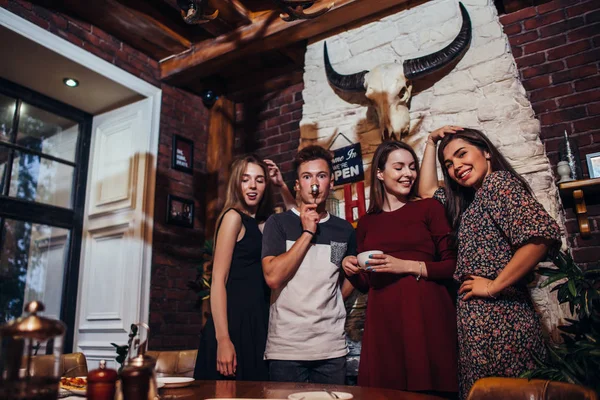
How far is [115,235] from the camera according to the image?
3.68 metres

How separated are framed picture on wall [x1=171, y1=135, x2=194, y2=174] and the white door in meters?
0.25

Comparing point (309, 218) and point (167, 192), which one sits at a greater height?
point (167, 192)

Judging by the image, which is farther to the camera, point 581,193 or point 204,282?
point 204,282

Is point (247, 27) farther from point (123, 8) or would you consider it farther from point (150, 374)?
point (150, 374)

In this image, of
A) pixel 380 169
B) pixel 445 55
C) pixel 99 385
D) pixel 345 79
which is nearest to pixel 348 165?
pixel 345 79

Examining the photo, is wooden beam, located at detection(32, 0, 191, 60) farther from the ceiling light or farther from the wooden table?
the wooden table

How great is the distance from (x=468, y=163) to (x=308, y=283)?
2.83 ft

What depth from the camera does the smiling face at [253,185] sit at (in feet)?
7.54

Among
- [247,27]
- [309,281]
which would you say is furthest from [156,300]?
[247,27]

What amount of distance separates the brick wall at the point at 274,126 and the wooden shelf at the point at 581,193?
6.47ft

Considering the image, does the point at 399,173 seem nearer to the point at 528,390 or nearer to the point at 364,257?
the point at 364,257

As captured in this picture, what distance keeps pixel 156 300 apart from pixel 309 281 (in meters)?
2.00

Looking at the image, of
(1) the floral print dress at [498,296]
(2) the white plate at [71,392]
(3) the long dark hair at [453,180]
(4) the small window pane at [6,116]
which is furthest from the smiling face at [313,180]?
(4) the small window pane at [6,116]

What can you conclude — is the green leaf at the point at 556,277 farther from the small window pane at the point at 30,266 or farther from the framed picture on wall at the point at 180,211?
the small window pane at the point at 30,266
